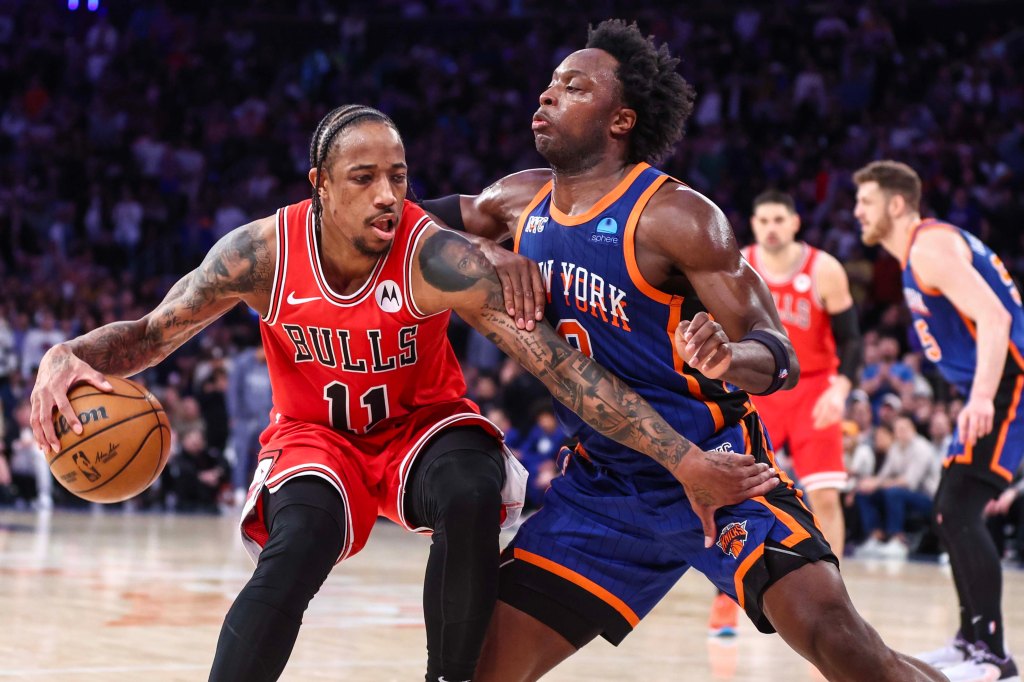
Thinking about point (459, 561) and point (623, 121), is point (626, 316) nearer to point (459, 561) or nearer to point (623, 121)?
point (623, 121)

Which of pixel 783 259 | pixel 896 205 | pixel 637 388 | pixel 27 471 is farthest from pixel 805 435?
pixel 27 471

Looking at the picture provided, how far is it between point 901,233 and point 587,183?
2.74m

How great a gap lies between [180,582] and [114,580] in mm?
370

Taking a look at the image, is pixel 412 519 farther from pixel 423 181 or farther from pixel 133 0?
pixel 133 0

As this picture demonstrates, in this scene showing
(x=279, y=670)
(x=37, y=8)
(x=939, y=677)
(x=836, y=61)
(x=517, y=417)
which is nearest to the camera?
(x=279, y=670)

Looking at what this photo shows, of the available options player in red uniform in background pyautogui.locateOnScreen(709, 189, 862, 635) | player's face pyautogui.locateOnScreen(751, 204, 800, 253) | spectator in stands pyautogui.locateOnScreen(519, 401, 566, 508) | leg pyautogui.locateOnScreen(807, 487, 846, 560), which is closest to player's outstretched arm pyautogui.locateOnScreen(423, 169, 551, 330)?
player in red uniform in background pyautogui.locateOnScreen(709, 189, 862, 635)

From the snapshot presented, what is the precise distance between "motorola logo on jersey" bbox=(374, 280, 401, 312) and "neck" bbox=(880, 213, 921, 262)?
3.04 meters

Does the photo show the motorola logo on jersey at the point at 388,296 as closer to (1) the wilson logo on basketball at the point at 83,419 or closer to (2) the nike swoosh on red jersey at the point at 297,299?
(2) the nike swoosh on red jersey at the point at 297,299

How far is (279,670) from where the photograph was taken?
10.7 ft

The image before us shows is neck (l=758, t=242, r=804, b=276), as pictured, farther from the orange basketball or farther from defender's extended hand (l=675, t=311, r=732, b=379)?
the orange basketball

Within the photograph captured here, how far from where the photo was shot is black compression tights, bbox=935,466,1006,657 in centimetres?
530

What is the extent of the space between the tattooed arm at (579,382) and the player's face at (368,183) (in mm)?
147

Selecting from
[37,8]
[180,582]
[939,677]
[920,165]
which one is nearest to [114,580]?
[180,582]

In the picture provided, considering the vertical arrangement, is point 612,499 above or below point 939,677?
above
